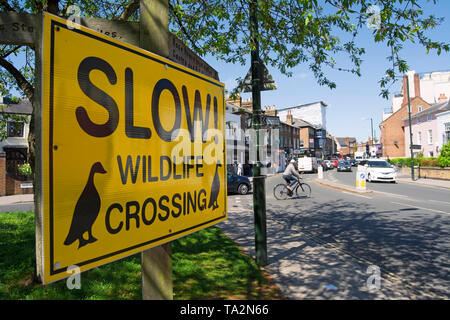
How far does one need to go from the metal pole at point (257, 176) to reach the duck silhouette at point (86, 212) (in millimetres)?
4187

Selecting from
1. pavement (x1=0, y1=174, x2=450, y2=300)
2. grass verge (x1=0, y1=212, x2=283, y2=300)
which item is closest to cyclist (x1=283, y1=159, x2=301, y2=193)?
pavement (x1=0, y1=174, x2=450, y2=300)

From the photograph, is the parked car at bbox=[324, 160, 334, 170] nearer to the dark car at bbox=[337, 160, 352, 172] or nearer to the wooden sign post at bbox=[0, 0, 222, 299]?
the dark car at bbox=[337, 160, 352, 172]

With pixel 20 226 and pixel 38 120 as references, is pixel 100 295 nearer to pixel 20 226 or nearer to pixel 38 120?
pixel 38 120

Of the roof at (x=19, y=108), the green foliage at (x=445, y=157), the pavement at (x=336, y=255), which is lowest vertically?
the pavement at (x=336, y=255)

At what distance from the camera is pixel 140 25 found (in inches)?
62.7

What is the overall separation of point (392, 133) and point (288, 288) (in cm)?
6129

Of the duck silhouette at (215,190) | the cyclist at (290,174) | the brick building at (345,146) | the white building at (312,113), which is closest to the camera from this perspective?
the duck silhouette at (215,190)

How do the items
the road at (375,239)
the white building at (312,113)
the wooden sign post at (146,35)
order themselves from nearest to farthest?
the wooden sign post at (146,35)
the road at (375,239)
the white building at (312,113)

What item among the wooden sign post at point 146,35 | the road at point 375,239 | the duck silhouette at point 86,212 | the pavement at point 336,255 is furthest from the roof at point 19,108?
the duck silhouette at point 86,212

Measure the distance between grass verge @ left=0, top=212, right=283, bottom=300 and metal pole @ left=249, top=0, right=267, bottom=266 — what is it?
1.10ft

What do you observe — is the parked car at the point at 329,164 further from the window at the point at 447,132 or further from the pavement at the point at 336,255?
the pavement at the point at 336,255

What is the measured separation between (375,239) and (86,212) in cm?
722

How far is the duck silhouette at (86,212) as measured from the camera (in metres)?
1.11
